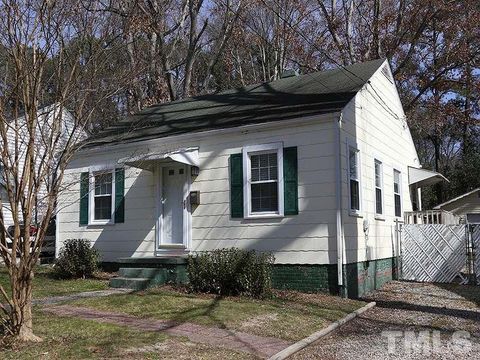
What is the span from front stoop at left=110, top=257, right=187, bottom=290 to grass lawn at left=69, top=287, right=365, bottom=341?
632mm

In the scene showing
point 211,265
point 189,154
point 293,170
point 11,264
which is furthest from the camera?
point 189,154

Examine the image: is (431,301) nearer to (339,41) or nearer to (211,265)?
(211,265)

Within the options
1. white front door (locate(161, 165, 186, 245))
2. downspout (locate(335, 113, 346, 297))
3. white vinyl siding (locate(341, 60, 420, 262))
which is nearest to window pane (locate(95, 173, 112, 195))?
white front door (locate(161, 165, 186, 245))

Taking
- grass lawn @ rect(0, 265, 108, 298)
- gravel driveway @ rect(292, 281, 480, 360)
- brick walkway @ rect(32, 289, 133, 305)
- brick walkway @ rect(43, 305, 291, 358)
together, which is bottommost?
gravel driveway @ rect(292, 281, 480, 360)

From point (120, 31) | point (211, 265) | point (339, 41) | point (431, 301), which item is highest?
point (339, 41)

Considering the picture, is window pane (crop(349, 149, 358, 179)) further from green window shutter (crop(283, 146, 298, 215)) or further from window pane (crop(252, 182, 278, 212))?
window pane (crop(252, 182, 278, 212))

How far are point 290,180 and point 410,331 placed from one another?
388 centimetres

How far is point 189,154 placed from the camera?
37.7 feet

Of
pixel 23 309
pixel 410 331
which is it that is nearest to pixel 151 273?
pixel 23 309

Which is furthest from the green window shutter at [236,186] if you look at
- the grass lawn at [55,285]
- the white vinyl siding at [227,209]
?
the grass lawn at [55,285]

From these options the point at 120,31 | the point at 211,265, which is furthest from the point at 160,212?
the point at 120,31

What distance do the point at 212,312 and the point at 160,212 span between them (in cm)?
477

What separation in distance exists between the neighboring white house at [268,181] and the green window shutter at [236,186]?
3 cm

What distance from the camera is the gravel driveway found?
246 inches
